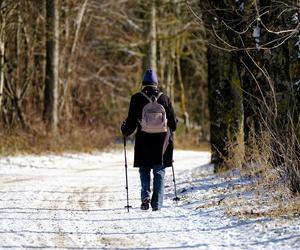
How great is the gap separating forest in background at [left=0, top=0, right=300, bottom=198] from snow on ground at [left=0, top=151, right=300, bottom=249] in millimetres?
1149

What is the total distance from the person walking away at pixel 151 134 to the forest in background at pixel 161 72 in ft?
4.57

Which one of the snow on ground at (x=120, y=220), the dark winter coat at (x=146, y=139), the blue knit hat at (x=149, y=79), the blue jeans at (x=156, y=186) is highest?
the blue knit hat at (x=149, y=79)

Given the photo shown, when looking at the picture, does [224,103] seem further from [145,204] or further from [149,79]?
[145,204]

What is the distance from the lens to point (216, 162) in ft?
49.0

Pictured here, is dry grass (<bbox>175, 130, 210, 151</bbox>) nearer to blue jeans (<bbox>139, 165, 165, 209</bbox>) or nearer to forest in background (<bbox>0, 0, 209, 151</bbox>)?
forest in background (<bbox>0, 0, 209, 151</bbox>)

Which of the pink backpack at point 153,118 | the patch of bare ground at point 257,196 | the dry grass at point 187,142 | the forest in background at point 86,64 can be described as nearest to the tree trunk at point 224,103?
the patch of bare ground at point 257,196

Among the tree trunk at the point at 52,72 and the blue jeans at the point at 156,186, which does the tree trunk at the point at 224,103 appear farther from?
the tree trunk at the point at 52,72

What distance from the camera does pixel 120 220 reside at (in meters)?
9.27

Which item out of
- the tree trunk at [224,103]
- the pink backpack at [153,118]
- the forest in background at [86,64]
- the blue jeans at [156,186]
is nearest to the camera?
the pink backpack at [153,118]

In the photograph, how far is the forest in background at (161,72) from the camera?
10680 millimetres

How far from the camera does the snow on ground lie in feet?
24.9

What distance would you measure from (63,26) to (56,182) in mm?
17800

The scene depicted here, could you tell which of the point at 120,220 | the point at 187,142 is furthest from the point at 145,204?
the point at 187,142

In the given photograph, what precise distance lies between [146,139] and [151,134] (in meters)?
0.11
